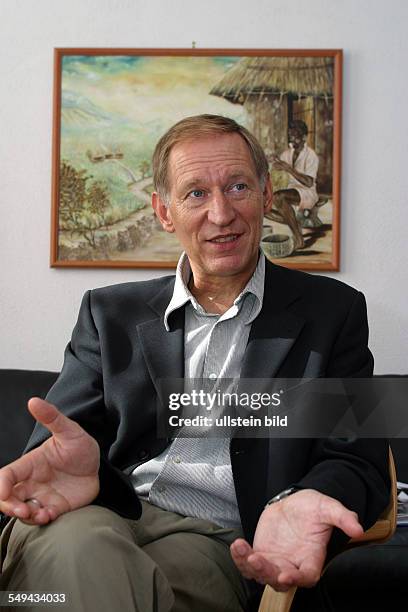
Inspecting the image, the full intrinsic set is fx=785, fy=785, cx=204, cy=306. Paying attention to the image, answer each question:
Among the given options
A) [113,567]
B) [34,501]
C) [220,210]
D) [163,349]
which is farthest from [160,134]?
[113,567]

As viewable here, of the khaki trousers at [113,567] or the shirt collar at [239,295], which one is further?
the shirt collar at [239,295]

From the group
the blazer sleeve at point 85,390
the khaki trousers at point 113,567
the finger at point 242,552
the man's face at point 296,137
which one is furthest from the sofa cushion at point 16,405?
the finger at point 242,552

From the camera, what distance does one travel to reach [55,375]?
2516 millimetres

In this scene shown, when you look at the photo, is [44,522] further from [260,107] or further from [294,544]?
[260,107]

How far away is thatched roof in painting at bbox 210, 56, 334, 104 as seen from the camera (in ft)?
9.14

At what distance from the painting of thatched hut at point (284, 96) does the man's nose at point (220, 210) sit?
125 centimetres

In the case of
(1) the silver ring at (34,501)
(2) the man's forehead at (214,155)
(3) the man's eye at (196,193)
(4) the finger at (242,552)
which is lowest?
(4) the finger at (242,552)

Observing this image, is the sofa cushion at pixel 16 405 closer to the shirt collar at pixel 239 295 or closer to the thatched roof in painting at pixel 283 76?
the shirt collar at pixel 239 295

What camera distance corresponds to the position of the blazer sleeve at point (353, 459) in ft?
4.26

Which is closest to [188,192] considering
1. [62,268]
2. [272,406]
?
[272,406]

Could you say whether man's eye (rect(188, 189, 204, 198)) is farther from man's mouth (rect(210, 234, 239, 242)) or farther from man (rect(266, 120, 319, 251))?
man (rect(266, 120, 319, 251))

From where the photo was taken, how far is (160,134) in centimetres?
280

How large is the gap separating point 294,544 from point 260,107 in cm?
194

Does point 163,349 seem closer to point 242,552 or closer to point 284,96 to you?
point 242,552
